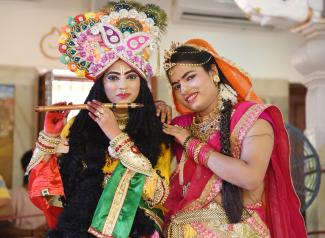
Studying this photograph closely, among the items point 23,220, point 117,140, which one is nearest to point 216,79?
point 117,140

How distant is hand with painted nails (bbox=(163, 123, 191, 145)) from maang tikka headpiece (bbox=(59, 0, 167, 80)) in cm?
24

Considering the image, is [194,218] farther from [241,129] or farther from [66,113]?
[66,113]

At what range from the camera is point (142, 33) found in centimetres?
231

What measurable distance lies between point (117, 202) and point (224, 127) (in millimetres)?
552

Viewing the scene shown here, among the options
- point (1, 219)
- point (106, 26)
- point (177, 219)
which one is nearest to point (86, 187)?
point (177, 219)

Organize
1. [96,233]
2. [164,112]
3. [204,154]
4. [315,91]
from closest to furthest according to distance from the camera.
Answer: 1. [96,233]
2. [204,154]
3. [164,112]
4. [315,91]

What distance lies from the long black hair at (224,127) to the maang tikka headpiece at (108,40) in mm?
151

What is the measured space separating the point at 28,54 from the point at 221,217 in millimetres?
3606

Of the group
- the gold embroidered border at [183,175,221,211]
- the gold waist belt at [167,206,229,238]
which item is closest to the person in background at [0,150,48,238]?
the gold waist belt at [167,206,229,238]

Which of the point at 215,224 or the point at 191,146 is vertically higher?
the point at 191,146

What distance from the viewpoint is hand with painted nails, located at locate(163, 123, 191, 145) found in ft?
7.63

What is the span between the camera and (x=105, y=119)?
2164 millimetres

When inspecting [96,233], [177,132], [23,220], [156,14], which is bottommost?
[23,220]

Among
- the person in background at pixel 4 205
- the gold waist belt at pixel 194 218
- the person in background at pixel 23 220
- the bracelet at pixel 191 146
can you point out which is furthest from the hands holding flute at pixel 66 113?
the person in background at pixel 4 205
